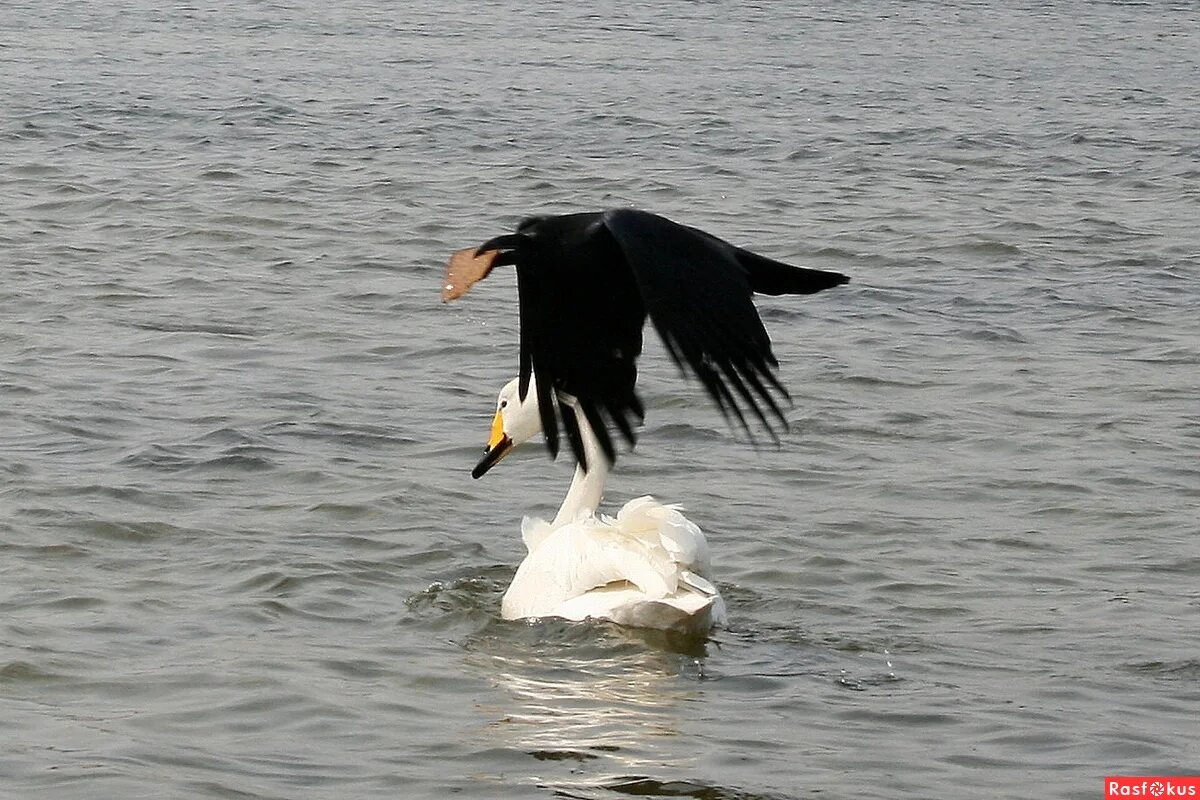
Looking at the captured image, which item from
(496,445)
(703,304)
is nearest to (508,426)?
(496,445)

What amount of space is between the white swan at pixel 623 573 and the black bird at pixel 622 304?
88 centimetres

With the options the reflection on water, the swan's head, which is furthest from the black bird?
the swan's head

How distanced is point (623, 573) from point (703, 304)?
1.66 metres

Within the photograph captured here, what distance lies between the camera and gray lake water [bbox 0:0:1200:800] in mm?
5137

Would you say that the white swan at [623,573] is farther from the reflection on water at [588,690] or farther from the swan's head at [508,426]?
the swan's head at [508,426]

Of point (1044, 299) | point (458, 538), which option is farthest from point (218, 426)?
point (1044, 299)

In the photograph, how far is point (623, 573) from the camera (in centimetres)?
600

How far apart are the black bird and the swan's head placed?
1.68 meters

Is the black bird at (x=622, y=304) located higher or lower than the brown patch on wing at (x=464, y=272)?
lower

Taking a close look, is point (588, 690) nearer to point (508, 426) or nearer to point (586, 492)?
point (586, 492)

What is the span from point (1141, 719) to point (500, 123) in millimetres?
11080

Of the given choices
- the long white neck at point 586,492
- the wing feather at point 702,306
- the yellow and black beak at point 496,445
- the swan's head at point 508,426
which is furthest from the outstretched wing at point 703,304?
the yellow and black beak at point 496,445

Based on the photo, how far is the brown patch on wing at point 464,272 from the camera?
14.0ft

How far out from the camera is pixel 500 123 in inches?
623
